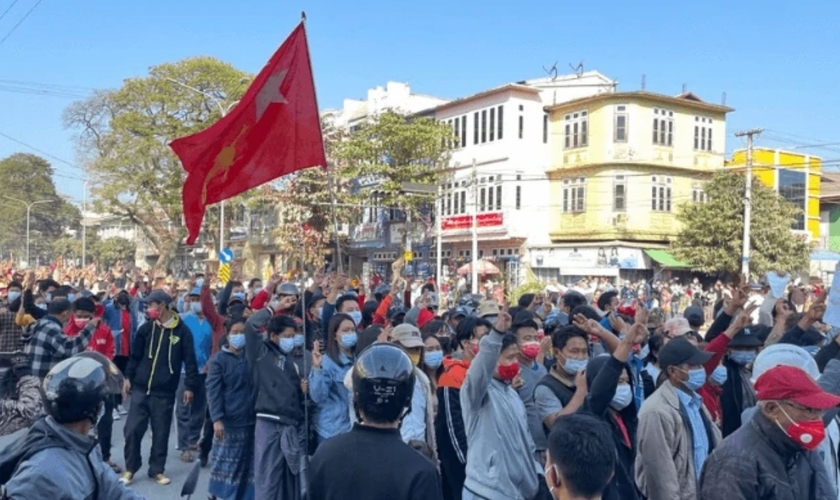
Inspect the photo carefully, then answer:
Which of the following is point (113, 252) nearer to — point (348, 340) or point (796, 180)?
point (796, 180)

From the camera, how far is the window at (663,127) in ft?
123

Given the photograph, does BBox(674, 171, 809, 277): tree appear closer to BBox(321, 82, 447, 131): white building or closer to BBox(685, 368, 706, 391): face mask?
Result: BBox(321, 82, 447, 131): white building

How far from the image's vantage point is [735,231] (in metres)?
32.7

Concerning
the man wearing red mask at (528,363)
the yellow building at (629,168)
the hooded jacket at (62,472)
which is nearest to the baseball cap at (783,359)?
the man wearing red mask at (528,363)

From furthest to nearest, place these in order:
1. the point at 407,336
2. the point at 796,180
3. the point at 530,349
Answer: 1. the point at 796,180
2. the point at 407,336
3. the point at 530,349

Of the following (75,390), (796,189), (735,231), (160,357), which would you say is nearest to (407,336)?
(75,390)

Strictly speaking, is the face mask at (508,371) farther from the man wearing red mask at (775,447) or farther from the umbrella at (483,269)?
the umbrella at (483,269)

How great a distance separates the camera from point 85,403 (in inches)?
116

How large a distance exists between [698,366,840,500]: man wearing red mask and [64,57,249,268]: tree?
42434 millimetres

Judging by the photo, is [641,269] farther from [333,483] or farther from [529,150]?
[333,483]

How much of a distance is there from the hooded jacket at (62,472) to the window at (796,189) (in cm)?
4393

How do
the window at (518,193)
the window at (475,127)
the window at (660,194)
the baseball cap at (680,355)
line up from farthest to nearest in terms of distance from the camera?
the window at (475,127) → the window at (518,193) → the window at (660,194) → the baseball cap at (680,355)

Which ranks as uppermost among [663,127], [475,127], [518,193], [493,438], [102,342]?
[475,127]

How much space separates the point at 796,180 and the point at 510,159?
16048 millimetres
